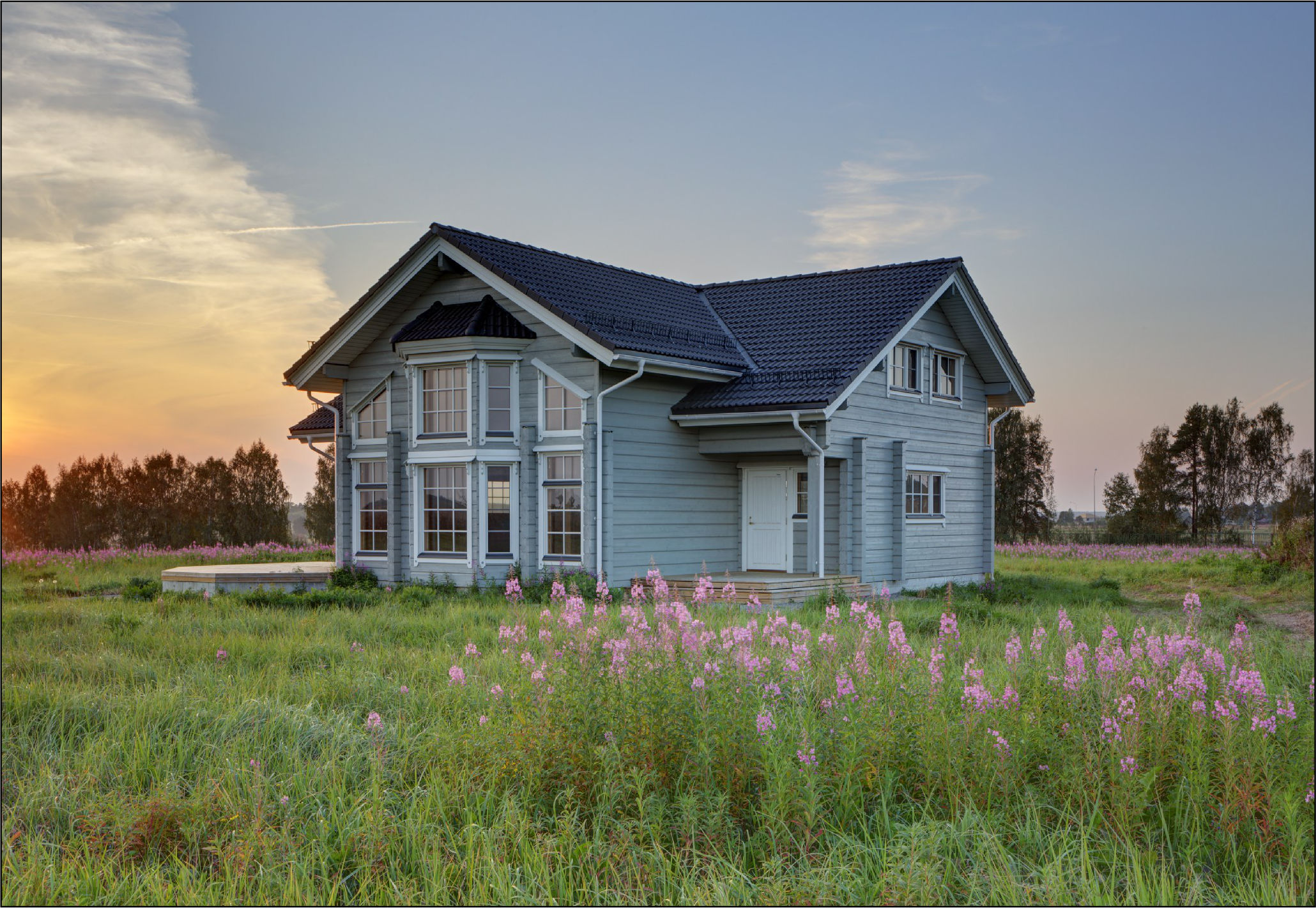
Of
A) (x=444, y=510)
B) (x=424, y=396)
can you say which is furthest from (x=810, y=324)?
(x=444, y=510)

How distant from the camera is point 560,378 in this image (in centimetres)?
1719

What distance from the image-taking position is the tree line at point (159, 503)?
31.9 m

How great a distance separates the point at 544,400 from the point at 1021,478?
88.6 ft

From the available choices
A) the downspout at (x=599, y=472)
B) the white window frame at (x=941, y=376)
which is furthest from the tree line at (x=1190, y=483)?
the downspout at (x=599, y=472)

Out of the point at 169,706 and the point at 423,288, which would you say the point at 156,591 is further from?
the point at 169,706

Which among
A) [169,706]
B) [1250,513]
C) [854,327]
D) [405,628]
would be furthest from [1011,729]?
[1250,513]

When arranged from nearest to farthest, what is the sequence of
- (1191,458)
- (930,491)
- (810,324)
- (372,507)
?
(810,324) → (372,507) → (930,491) → (1191,458)

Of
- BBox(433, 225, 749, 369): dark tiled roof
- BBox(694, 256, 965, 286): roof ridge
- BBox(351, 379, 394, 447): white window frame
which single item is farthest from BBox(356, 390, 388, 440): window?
BBox(694, 256, 965, 286): roof ridge

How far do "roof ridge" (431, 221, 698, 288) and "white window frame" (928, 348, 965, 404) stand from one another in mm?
5411

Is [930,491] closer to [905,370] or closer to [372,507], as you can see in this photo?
[905,370]

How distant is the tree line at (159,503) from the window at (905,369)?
69.5 ft

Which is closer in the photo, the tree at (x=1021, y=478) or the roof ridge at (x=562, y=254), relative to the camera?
the roof ridge at (x=562, y=254)

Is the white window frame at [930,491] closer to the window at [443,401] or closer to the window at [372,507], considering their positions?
the window at [443,401]

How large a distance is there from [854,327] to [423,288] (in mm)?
7885
